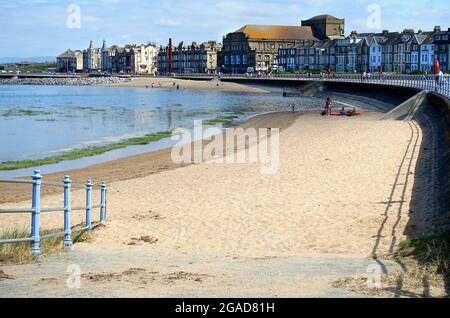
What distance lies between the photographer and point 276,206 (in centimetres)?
1485

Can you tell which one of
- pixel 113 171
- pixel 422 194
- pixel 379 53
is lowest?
pixel 113 171

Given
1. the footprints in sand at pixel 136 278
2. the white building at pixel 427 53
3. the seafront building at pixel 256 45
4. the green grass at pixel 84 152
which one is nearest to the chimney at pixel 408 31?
the white building at pixel 427 53

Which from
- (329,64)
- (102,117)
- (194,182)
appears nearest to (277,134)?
(194,182)

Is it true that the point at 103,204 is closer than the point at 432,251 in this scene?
No

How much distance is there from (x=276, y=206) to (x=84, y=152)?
17068 millimetres

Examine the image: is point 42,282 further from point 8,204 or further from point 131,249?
point 8,204

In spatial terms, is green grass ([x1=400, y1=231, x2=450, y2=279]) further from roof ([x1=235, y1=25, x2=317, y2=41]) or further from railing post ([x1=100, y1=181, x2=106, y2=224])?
roof ([x1=235, y1=25, x2=317, y2=41])

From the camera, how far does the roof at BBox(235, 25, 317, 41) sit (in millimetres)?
189125

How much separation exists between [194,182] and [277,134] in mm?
16023

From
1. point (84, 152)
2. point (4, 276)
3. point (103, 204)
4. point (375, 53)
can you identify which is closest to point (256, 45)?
point (375, 53)

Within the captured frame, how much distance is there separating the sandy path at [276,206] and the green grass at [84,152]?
22.4 feet

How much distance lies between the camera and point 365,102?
203ft

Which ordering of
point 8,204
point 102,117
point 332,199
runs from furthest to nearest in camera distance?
point 102,117 < point 8,204 < point 332,199

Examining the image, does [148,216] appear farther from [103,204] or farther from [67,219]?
[67,219]
